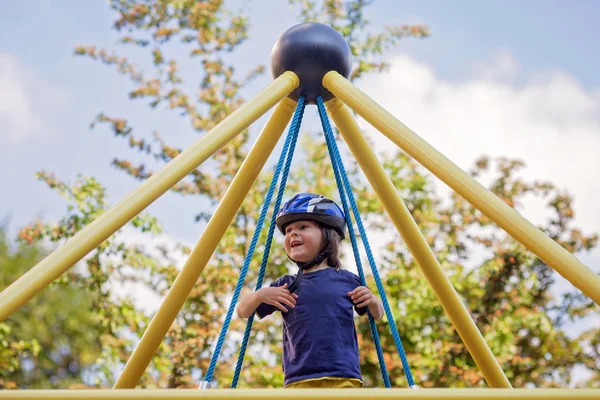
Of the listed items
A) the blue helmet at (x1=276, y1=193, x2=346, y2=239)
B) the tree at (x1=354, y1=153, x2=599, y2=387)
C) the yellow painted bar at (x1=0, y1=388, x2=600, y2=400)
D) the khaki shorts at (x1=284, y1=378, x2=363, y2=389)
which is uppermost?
the tree at (x1=354, y1=153, x2=599, y2=387)

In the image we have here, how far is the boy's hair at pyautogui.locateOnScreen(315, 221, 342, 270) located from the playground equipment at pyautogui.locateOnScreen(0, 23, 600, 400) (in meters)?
0.15

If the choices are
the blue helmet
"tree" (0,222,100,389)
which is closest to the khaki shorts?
the blue helmet

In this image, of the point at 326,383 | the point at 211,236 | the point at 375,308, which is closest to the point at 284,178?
the point at 211,236

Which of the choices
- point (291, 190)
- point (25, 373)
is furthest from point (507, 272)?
point (25, 373)

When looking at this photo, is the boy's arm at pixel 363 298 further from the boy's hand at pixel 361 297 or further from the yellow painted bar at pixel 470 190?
the yellow painted bar at pixel 470 190

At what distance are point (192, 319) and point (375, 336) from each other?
6.28 meters

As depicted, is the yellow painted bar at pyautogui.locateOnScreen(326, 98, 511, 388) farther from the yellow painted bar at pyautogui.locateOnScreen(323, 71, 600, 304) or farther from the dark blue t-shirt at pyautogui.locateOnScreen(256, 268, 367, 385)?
the dark blue t-shirt at pyautogui.locateOnScreen(256, 268, 367, 385)

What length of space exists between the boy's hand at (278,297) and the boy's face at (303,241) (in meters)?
0.25

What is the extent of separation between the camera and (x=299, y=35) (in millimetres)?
3686

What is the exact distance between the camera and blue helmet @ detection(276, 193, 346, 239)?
Answer: 3.50 m

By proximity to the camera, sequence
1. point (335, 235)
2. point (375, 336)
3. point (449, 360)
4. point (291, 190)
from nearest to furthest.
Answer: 1. point (375, 336)
2. point (335, 235)
3. point (449, 360)
4. point (291, 190)

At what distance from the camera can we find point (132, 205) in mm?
2918

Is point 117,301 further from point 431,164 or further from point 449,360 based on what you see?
point 431,164

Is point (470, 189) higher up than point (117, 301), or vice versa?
point (117, 301)
